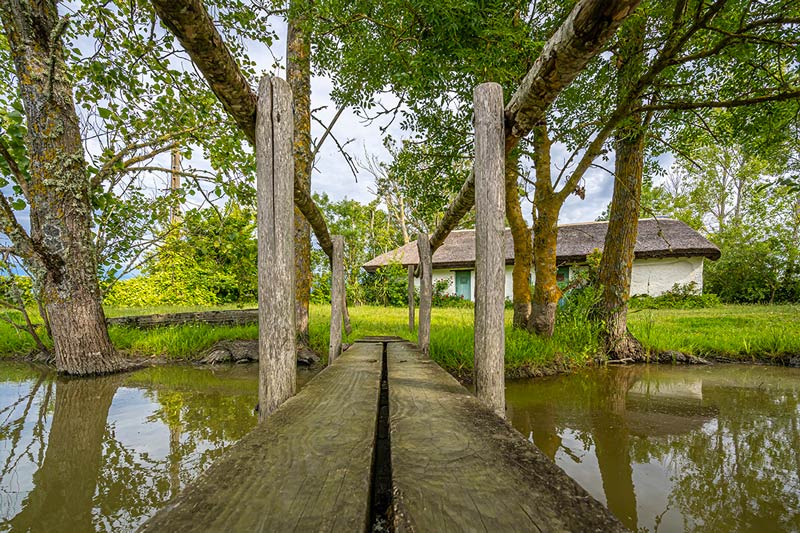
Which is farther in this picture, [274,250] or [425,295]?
[425,295]

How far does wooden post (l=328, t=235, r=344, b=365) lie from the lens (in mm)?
3963

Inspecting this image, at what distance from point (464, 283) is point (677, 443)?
1433 centimetres

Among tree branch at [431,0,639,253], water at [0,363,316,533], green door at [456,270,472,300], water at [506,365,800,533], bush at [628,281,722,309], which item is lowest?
water at [506,365,800,533]

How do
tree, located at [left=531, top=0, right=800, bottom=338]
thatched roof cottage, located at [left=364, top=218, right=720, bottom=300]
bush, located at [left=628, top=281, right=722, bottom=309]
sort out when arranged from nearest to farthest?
1. tree, located at [left=531, top=0, right=800, bottom=338]
2. bush, located at [left=628, top=281, right=722, bottom=309]
3. thatched roof cottage, located at [left=364, top=218, right=720, bottom=300]

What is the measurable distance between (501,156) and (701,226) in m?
30.9

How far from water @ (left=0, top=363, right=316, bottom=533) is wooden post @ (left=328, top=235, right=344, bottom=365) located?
3.16ft

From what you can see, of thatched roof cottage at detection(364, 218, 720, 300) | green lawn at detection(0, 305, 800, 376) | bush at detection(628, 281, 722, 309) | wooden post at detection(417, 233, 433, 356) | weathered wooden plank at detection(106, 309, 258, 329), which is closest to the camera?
wooden post at detection(417, 233, 433, 356)

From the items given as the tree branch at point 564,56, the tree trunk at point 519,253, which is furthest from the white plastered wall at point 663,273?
the tree branch at point 564,56

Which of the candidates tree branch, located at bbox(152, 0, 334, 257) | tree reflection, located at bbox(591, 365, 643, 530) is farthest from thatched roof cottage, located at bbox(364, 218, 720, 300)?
tree branch, located at bbox(152, 0, 334, 257)

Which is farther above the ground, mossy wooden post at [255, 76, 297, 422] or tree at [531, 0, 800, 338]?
tree at [531, 0, 800, 338]

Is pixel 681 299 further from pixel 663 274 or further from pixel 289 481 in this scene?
pixel 289 481

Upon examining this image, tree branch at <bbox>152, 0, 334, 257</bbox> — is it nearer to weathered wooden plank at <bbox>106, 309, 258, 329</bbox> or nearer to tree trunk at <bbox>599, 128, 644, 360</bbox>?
weathered wooden plank at <bbox>106, 309, 258, 329</bbox>

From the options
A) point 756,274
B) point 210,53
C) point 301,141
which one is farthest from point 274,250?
point 756,274

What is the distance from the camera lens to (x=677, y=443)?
253cm
